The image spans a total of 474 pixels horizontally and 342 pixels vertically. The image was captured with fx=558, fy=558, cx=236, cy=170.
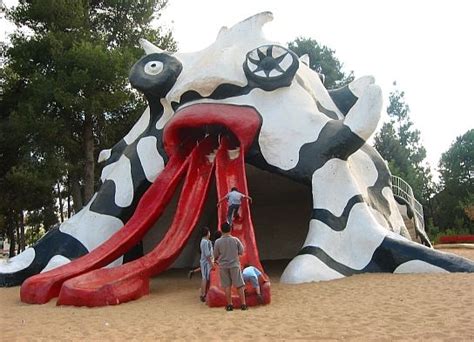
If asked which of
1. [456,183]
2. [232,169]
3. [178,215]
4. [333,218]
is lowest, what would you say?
[333,218]

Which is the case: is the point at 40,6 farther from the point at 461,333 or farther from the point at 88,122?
the point at 461,333

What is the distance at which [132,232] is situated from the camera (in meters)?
7.52

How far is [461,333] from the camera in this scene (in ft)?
13.1

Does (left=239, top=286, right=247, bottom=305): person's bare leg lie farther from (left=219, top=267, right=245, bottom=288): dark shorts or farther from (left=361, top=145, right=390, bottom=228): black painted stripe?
(left=361, top=145, right=390, bottom=228): black painted stripe

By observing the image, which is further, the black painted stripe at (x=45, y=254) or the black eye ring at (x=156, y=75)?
the black eye ring at (x=156, y=75)

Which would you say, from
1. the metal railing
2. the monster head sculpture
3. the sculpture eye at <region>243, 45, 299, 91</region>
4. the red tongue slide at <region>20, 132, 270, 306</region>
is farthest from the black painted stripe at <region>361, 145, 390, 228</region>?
the metal railing

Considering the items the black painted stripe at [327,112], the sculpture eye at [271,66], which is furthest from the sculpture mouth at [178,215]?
the black painted stripe at [327,112]

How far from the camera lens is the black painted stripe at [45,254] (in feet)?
27.7

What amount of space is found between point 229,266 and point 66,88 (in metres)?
10.8

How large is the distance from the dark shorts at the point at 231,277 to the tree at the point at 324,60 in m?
20.8

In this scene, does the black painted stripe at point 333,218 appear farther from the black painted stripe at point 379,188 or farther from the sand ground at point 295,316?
the black painted stripe at point 379,188

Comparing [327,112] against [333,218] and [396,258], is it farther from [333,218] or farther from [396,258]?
[396,258]

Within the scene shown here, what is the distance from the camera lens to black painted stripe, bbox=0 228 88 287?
843 cm

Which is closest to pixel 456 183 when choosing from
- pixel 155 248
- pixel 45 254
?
pixel 45 254
